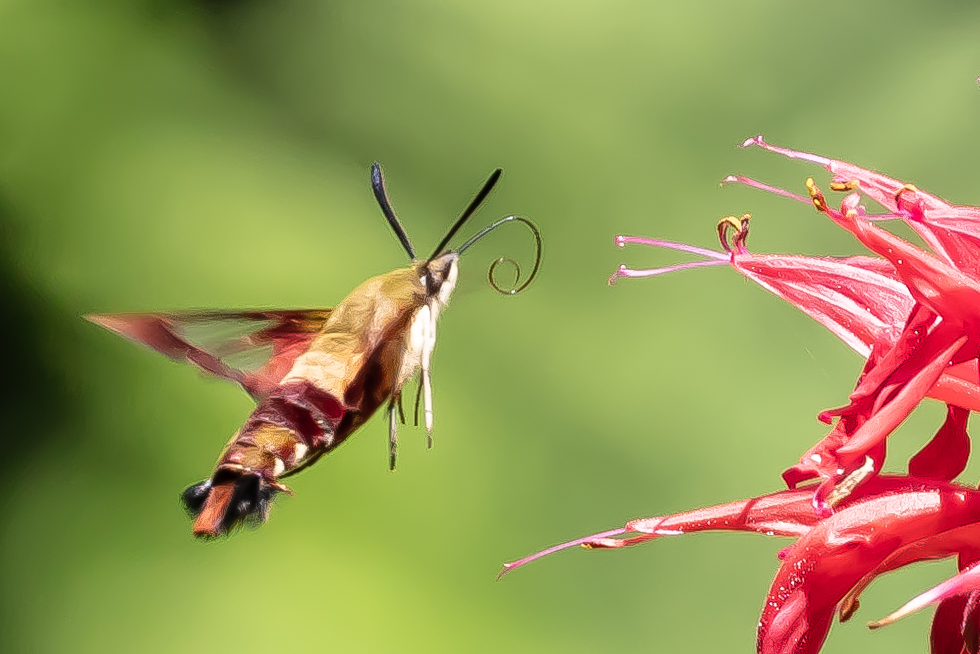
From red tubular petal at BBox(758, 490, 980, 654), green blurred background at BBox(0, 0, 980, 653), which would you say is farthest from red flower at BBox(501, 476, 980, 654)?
green blurred background at BBox(0, 0, 980, 653)

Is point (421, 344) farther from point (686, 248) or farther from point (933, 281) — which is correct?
point (933, 281)

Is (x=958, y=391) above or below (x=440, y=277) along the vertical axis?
above

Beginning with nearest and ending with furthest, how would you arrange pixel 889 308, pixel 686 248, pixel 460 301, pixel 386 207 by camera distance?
pixel 889 308 → pixel 686 248 → pixel 386 207 → pixel 460 301

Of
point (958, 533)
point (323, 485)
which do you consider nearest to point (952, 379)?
point (958, 533)

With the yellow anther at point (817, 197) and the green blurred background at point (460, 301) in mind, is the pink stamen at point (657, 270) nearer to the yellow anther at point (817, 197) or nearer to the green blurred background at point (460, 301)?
the yellow anther at point (817, 197)

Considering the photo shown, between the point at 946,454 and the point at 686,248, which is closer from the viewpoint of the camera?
the point at 946,454

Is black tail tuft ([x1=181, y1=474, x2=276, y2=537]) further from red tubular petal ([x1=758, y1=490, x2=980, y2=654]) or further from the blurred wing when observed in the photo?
red tubular petal ([x1=758, y1=490, x2=980, y2=654])

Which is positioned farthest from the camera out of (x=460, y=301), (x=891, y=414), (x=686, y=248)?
(x=460, y=301)

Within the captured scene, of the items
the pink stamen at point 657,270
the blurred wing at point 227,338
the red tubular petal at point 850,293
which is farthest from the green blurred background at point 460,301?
the red tubular petal at point 850,293

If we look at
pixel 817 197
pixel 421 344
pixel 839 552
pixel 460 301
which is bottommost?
pixel 460 301

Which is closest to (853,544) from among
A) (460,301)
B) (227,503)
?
(227,503)
